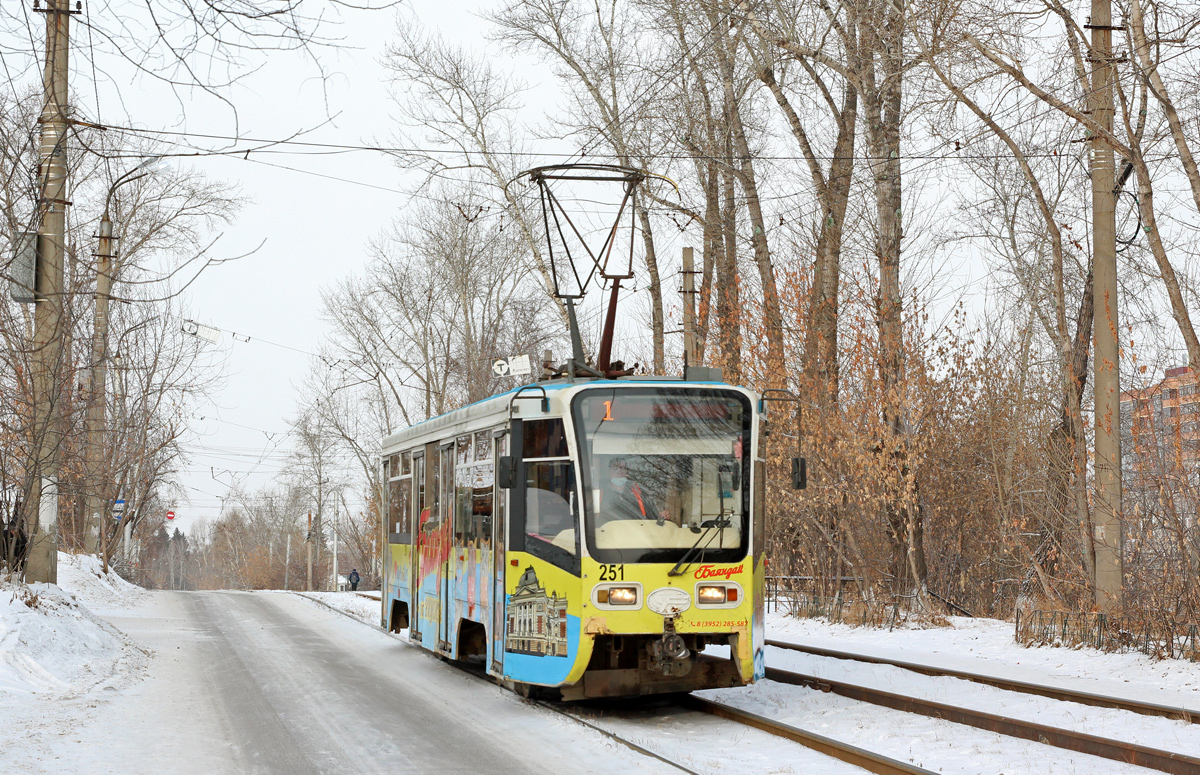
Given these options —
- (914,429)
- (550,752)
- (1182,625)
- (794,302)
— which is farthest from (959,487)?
(550,752)

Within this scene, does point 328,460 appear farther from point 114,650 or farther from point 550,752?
point 550,752

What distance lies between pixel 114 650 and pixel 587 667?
7321 mm

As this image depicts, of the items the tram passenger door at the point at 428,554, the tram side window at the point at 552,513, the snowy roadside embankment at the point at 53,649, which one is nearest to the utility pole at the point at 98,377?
the snowy roadside embankment at the point at 53,649

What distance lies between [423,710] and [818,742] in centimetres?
402

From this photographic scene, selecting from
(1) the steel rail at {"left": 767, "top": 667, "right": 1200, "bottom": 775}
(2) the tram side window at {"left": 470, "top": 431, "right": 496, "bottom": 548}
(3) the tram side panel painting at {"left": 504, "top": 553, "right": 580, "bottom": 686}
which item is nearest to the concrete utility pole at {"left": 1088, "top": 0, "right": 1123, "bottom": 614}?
(1) the steel rail at {"left": 767, "top": 667, "right": 1200, "bottom": 775}

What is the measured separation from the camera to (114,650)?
47.7 feet

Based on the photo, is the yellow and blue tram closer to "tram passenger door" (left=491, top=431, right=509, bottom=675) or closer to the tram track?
"tram passenger door" (left=491, top=431, right=509, bottom=675)

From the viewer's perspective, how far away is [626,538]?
10.2 m

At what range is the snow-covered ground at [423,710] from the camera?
8.43 metres

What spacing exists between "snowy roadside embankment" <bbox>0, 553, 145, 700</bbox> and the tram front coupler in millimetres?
5411

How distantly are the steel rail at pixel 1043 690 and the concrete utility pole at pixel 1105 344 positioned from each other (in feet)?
8.80

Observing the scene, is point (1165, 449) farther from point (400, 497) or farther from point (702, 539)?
point (400, 497)

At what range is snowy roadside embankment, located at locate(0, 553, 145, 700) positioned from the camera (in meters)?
11.3

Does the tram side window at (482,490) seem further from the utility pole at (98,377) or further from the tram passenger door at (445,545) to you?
the utility pole at (98,377)
